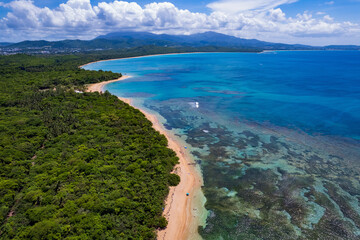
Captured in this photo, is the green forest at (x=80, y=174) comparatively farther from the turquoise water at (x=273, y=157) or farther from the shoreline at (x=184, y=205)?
the turquoise water at (x=273, y=157)

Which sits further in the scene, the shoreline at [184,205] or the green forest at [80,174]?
the shoreline at [184,205]

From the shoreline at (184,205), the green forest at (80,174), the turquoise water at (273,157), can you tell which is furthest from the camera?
the turquoise water at (273,157)

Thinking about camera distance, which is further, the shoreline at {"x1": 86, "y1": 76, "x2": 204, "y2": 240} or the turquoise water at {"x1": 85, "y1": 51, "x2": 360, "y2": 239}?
the turquoise water at {"x1": 85, "y1": 51, "x2": 360, "y2": 239}

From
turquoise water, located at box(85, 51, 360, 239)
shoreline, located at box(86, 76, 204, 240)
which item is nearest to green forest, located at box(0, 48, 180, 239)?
shoreline, located at box(86, 76, 204, 240)

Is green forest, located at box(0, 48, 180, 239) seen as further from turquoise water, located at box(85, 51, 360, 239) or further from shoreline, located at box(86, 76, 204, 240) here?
turquoise water, located at box(85, 51, 360, 239)

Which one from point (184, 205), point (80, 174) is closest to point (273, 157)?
point (184, 205)

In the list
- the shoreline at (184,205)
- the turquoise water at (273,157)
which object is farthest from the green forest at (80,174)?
the turquoise water at (273,157)
